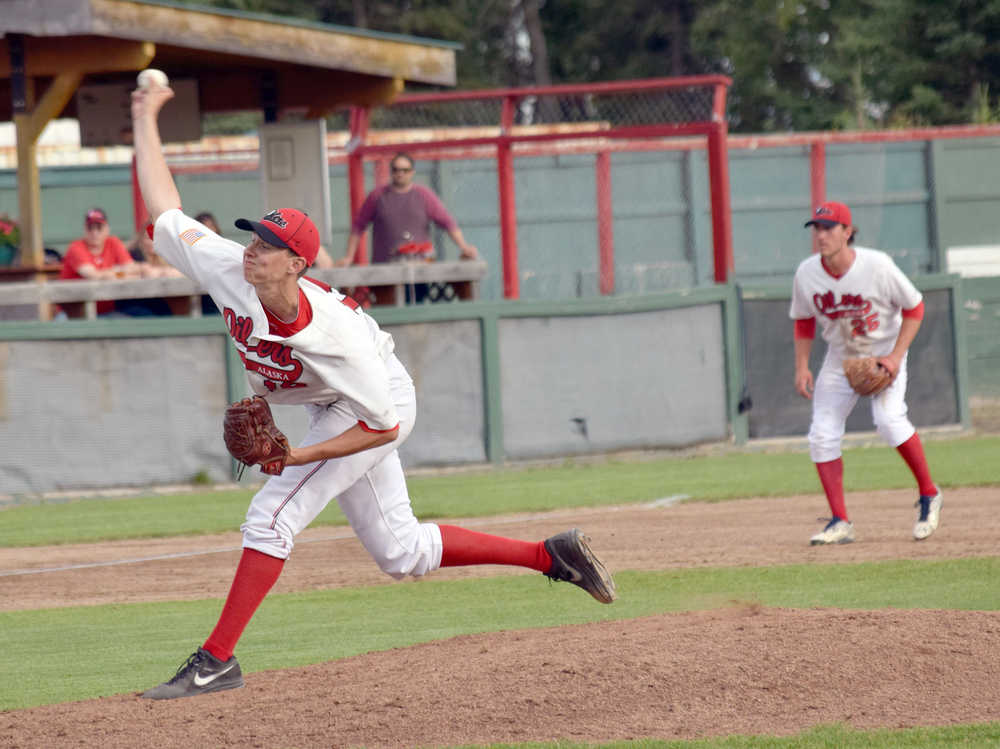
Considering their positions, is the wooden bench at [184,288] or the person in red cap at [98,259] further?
the person in red cap at [98,259]

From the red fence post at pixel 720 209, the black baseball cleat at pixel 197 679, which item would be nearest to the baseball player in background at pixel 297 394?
the black baseball cleat at pixel 197 679

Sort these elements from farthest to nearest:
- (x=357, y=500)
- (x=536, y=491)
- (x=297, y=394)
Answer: (x=536, y=491), (x=357, y=500), (x=297, y=394)

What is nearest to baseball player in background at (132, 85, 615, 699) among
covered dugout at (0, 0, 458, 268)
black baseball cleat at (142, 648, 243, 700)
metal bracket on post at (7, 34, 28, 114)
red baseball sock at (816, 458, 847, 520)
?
black baseball cleat at (142, 648, 243, 700)

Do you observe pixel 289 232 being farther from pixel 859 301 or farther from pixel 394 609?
pixel 859 301

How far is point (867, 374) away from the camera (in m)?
8.52

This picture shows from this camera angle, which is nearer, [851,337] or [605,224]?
[851,337]

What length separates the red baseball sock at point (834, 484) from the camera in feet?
28.2

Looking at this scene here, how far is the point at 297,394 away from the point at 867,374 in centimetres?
415

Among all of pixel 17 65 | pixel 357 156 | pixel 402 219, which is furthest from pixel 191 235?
pixel 357 156

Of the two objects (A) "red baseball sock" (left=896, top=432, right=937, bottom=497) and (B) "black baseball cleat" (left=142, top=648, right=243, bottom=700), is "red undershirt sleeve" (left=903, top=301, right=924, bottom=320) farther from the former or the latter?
(B) "black baseball cleat" (left=142, top=648, right=243, bottom=700)

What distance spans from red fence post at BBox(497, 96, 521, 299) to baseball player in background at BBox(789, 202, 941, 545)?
5.31 meters

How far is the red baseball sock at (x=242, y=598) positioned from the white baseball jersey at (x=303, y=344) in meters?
0.59

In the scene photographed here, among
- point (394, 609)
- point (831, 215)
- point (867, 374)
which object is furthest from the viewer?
point (867, 374)

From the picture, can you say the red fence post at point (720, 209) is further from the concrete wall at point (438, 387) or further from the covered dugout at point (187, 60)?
the covered dugout at point (187, 60)
